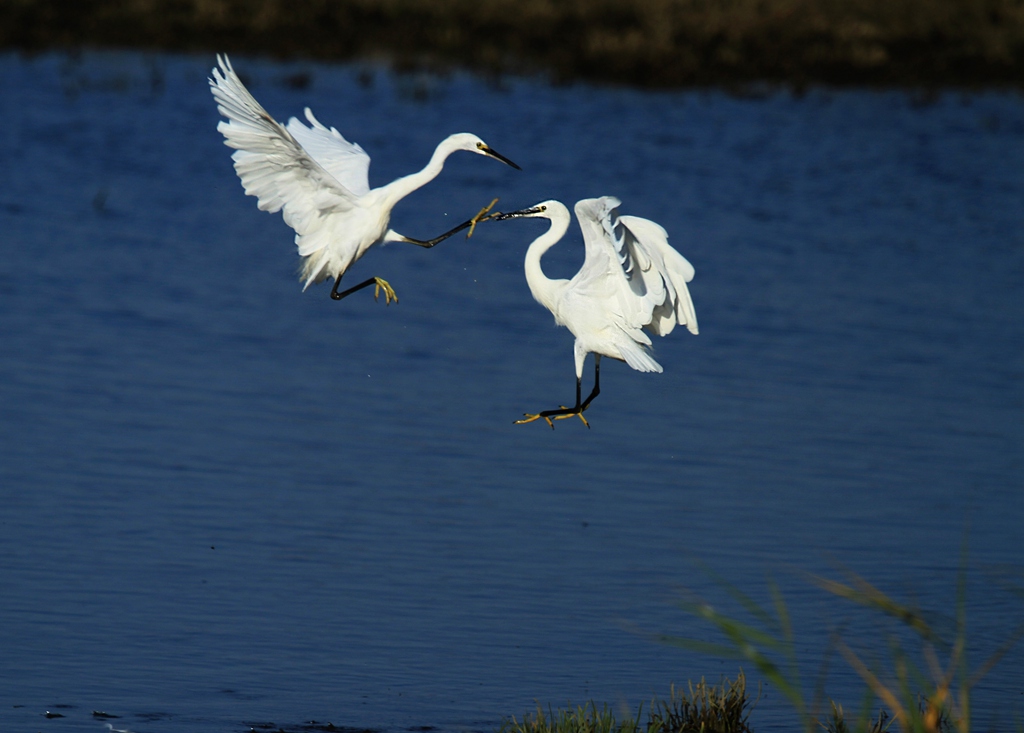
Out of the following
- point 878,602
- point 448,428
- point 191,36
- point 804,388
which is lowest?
point 878,602

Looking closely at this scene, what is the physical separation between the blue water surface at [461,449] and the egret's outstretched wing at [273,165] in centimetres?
185

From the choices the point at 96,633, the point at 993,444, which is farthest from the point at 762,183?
the point at 96,633

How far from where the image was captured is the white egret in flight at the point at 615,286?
5.97 meters

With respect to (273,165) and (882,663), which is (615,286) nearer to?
(273,165)

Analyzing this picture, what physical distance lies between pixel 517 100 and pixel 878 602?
1943 centimetres

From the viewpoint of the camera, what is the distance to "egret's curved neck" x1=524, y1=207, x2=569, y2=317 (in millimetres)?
6684

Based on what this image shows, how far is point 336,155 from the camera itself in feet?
23.8

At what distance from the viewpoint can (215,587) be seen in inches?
271

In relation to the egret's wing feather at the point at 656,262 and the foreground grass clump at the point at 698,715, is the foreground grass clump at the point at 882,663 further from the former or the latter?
the egret's wing feather at the point at 656,262

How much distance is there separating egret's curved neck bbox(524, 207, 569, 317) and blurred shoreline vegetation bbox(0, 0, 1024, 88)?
18658mm

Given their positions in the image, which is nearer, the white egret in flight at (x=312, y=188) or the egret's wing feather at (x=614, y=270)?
the egret's wing feather at (x=614, y=270)

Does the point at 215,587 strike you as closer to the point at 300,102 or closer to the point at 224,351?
the point at 224,351

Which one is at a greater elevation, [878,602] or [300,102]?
[300,102]

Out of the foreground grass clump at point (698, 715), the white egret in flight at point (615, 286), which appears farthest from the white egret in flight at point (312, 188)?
the foreground grass clump at point (698, 715)
